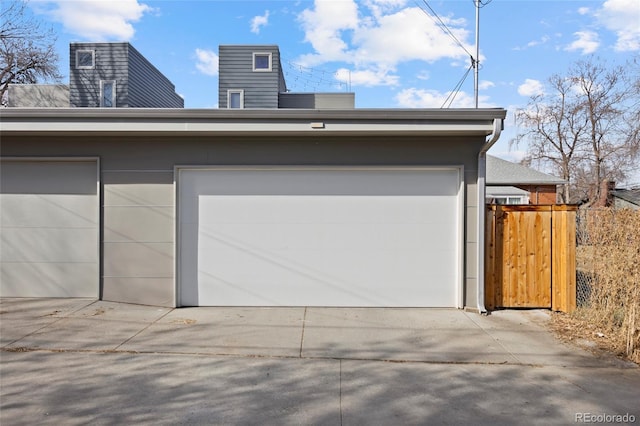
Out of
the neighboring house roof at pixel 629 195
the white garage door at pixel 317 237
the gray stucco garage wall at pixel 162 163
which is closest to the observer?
the gray stucco garage wall at pixel 162 163

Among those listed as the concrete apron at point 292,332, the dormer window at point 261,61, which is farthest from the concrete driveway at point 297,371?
the dormer window at point 261,61

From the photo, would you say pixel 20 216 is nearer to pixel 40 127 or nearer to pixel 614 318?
pixel 40 127

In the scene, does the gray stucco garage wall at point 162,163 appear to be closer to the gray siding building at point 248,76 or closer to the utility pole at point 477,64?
the utility pole at point 477,64

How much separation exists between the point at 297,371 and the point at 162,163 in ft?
13.4

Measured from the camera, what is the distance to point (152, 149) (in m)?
6.30

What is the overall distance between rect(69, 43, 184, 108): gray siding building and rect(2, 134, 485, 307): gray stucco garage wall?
377 inches

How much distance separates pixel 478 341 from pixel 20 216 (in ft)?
24.0

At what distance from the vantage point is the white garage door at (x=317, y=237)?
6.36 metres

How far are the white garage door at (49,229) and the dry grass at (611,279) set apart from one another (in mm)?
7467

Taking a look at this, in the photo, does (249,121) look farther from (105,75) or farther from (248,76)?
(105,75)

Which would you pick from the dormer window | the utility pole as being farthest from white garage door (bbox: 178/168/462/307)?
the dormer window

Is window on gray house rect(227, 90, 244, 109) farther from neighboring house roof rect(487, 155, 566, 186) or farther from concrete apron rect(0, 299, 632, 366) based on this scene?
neighboring house roof rect(487, 155, 566, 186)

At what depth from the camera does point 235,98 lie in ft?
54.4

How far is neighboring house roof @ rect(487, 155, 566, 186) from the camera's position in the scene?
1903 cm
